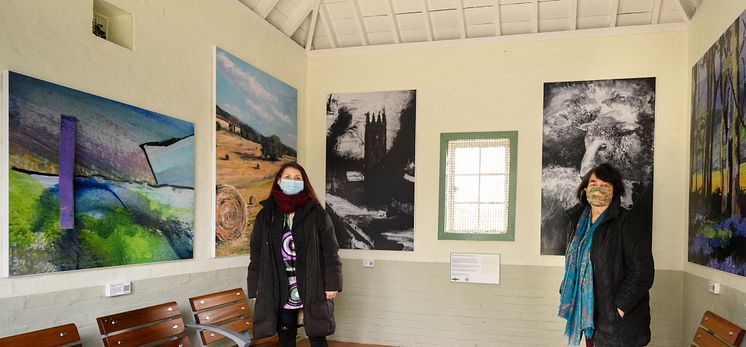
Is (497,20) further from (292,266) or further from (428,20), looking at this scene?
(292,266)

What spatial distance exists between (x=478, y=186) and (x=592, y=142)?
1.16 meters

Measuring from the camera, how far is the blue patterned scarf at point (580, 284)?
10.3ft

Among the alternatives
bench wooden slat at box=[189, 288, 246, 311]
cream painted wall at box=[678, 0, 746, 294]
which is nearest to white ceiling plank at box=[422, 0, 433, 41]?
cream painted wall at box=[678, 0, 746, 294]

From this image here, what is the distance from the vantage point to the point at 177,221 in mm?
3576

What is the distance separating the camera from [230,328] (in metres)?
3.75

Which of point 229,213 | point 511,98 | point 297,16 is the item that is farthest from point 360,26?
point 229,213

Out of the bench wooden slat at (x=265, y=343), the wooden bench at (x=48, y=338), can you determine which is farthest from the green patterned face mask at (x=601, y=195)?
the wooden bench at (x=48, y=338)

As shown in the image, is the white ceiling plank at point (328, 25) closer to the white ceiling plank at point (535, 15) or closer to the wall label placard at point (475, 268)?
the white ceiling plank at point (535, 15)

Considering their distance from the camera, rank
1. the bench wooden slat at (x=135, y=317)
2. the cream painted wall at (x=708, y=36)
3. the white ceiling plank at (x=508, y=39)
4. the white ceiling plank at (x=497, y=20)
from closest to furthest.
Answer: the bench wooden slat at (x=135, y=317) < the cream painted wall at (x=708, y=36) < the white ceiling plank at (x=508, y=39) < the white ceiling plank at (x=497, y=20)

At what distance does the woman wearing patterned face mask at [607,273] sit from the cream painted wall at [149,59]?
108 inches

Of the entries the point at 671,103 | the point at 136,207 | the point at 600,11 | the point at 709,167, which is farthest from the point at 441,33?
the point at 136,207

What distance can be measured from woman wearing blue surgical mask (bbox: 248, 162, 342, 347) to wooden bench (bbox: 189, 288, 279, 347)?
285 mm

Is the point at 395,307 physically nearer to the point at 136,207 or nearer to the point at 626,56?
the point at 136,207

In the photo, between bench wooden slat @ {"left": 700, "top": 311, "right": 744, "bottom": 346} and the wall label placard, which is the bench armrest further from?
bench wooden slat @ {"left": 700, "top": 311, "right": 744, "bottom": 346}
